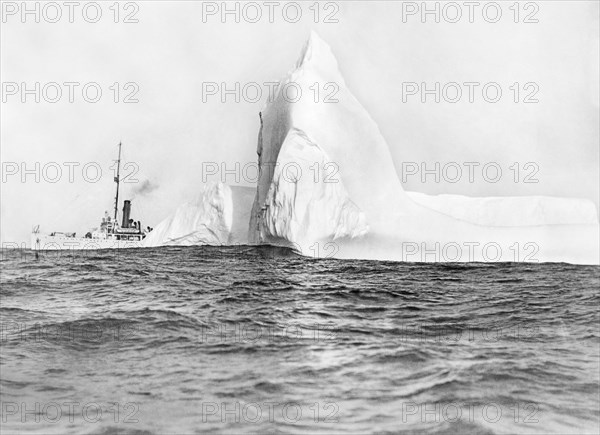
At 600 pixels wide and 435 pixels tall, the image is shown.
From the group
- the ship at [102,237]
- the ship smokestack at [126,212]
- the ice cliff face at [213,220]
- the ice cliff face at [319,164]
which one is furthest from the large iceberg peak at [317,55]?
the ship smokestack at [126,212]

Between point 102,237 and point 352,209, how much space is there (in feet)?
42.4

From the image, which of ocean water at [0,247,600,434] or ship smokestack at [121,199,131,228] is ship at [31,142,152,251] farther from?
ocean water at [0,247,600,434]

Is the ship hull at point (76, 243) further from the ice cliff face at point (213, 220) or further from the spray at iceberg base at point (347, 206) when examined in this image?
the spray at iceberg base at point (347, 206)

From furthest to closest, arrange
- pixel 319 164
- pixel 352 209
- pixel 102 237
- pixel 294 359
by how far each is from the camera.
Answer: pixel 102 237
pixel 319 164
pixel 352 209
pixel 294 359

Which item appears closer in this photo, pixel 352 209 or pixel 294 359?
pixel 294 359

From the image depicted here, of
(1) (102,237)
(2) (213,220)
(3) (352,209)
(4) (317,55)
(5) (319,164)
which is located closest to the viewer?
(3) (352,209)

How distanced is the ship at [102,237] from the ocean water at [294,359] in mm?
15438

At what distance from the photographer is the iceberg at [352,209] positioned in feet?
40.4

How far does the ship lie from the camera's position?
21.8 meters

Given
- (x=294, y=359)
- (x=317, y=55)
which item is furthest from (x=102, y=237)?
(x=294, y=359)

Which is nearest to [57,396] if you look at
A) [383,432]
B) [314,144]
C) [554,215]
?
[383,432]

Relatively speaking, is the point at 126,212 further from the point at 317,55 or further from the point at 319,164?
the point at 319,164

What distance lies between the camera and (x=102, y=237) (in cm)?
2203

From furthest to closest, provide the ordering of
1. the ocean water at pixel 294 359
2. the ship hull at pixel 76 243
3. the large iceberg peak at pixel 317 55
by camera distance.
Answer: the ship hull at pixel 76 243 < the large iceberg peak at pixel 317 55 < the ocean water at pixel 294 359
